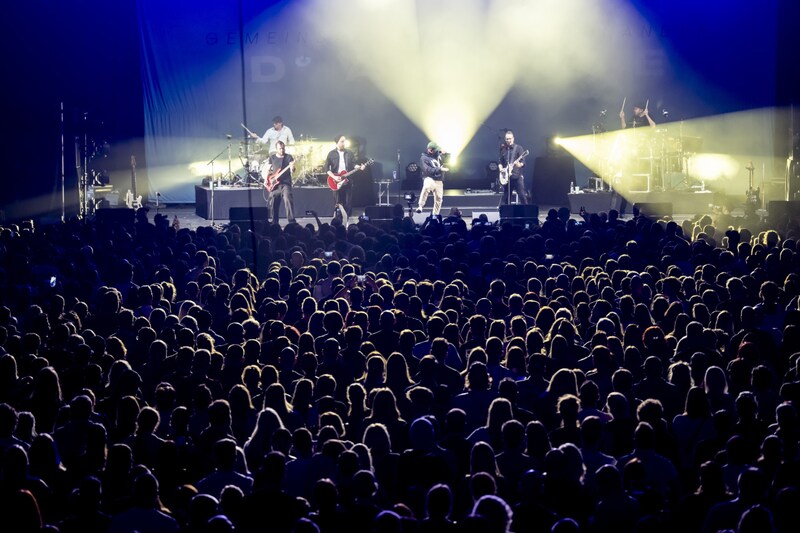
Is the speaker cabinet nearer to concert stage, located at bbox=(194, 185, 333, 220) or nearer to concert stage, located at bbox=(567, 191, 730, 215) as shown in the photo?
concert stage, located at bbox=(567, 191, 730, 215)

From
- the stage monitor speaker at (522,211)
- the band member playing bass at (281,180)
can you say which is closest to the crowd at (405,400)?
the stage monitor speaker at (522,211)

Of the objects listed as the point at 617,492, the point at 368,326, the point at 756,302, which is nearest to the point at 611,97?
the point at 756,302

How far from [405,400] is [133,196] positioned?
20524mm

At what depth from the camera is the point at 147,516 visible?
18.8ft

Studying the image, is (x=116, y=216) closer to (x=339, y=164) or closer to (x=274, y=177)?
(x=274, y=177)

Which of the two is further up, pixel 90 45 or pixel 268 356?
pixel 90 45

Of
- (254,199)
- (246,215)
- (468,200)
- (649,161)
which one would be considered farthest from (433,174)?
(649,161)

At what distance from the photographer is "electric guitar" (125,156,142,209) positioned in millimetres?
26250

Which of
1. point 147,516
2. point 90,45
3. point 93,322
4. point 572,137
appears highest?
point 90,45

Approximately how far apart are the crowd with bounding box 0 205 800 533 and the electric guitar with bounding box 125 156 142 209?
42.5 feet

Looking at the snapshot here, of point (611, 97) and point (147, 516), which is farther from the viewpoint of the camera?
point (611, 97)

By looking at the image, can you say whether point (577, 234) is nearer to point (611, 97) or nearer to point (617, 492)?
point (617, 492)

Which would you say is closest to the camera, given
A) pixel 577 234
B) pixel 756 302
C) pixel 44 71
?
pixel 756 302

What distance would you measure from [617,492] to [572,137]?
22.8 meters
